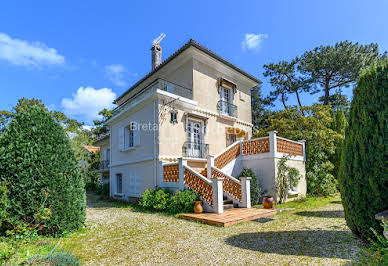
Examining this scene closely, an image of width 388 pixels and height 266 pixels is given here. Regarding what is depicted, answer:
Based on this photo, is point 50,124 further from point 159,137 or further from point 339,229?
point 339,229

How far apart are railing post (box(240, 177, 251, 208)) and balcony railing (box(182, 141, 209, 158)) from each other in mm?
3898

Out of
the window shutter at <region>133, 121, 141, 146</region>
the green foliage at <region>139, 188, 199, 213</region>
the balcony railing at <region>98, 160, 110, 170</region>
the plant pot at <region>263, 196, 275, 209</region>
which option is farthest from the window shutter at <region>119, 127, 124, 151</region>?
the plant pot at <region>263, 196, 275, 209</region>

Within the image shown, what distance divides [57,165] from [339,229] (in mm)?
7664

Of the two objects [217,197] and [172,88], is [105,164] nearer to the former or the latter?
[172,88]

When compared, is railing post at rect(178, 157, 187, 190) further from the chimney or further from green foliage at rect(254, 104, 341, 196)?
the chimney

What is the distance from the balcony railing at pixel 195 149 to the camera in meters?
12.5

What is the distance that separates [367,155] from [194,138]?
9.43 m

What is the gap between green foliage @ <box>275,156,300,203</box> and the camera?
430 inches

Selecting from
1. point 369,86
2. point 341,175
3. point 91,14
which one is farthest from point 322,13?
point 91,14

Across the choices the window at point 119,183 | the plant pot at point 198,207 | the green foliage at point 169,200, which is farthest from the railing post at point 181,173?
the window at point 119,183

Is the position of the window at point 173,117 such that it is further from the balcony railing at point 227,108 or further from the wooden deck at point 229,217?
the wooden deck at point 229,217

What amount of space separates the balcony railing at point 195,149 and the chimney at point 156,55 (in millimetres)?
7882

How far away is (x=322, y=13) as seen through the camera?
9.55 m

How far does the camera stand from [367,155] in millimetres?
4453
